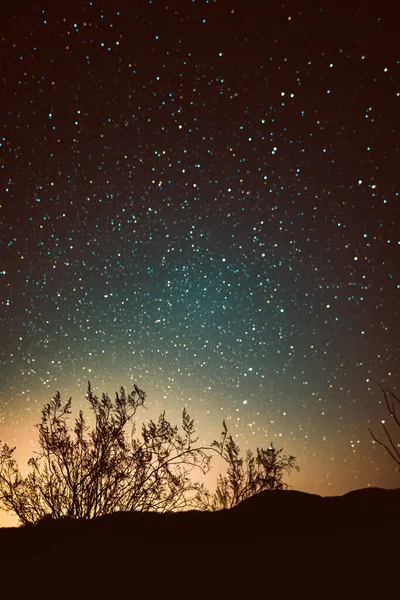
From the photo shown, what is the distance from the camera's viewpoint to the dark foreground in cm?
249

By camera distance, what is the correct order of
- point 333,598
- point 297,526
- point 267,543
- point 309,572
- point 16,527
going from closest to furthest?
point 333,598, point 309,572, point 267,543, point 297,526, point 16,527

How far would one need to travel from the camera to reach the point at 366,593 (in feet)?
7.40

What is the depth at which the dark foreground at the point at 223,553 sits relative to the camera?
249cm

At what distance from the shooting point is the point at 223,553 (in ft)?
9.83

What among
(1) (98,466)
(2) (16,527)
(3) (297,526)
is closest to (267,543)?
Result: (3) (297,526)

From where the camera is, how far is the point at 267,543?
310cm

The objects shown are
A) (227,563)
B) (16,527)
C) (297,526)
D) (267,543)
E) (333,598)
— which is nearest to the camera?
(333,598)

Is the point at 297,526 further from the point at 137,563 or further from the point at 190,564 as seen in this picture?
the point at 137,563

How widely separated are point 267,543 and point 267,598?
0.77m

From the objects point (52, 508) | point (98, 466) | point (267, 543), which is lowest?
point (267, 543)

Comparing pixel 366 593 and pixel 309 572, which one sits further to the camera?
pixel 309 572

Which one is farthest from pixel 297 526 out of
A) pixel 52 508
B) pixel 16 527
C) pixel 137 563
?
pixel 16 527

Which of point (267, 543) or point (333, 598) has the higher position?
point (267, 543)

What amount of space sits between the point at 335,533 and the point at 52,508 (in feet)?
8.76
